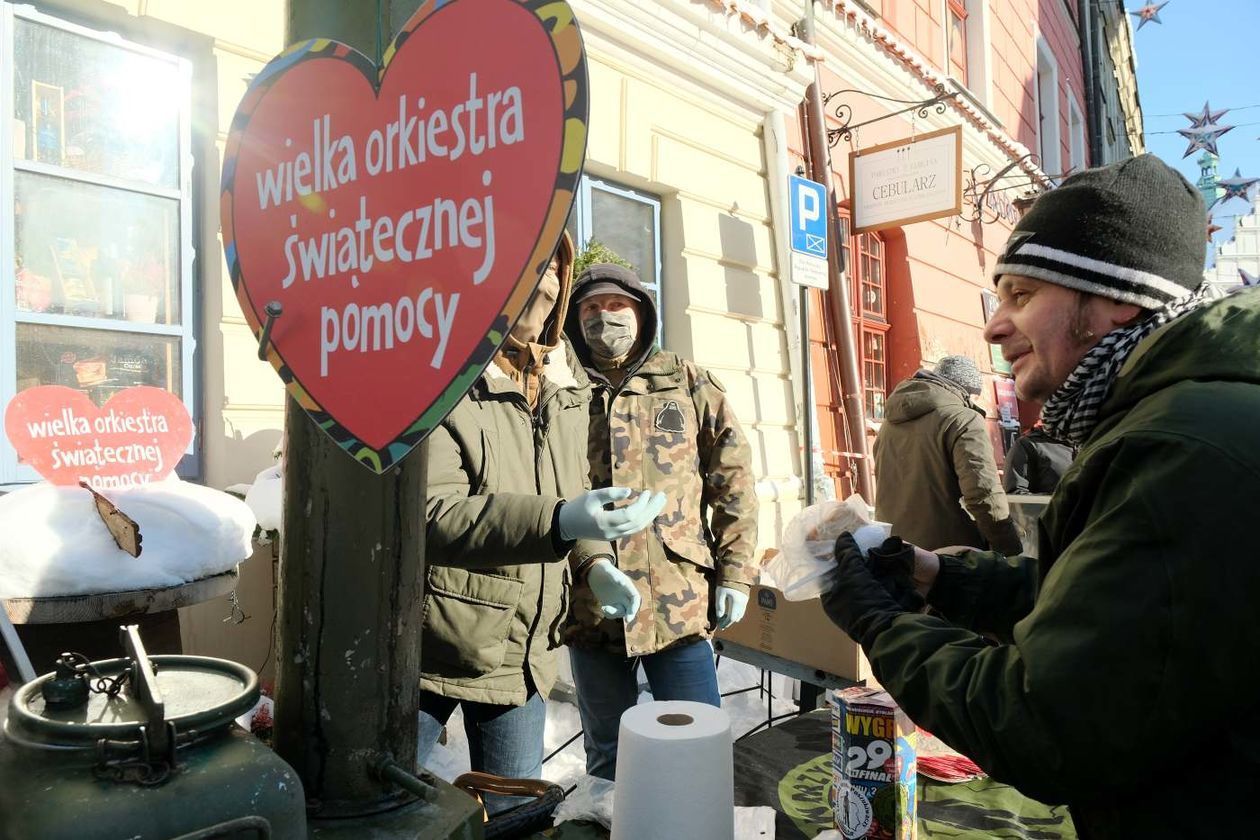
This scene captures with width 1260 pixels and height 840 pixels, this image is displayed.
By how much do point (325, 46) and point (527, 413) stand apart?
1.25m

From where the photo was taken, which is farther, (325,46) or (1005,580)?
(1005,580)

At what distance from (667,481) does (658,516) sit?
120 millimetres

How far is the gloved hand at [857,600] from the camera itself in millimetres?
1216

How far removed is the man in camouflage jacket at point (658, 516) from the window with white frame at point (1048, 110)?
1480 cm

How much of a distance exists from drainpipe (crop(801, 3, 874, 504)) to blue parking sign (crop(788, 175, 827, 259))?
0.47 meters

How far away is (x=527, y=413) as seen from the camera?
202 cm

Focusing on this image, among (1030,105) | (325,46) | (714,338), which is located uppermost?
(1030,105)

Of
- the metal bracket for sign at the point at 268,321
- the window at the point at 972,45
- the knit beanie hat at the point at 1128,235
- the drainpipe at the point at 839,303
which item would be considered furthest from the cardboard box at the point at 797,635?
the window at the point at 972,45

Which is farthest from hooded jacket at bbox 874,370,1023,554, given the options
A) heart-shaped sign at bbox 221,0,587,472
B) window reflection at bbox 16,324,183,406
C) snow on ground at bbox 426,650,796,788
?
heart-shaped sign at bbox 221,0,587,472

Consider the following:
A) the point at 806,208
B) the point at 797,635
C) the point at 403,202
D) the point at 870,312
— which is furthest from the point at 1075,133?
the point at 403,202

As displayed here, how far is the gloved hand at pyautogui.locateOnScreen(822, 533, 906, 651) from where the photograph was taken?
122 centimetres

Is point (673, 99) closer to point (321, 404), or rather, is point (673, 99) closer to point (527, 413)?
point (527, 413)

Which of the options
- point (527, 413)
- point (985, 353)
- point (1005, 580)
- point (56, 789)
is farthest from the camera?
point (985, 353)

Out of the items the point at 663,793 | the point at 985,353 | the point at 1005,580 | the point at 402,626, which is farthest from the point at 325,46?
the point at 985,353
